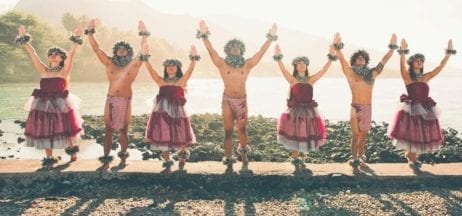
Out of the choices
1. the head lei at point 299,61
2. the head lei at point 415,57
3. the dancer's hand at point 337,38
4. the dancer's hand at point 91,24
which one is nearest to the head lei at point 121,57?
the dancer's hand at point 91,24

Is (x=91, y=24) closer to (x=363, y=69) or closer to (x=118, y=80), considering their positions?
(x=118, y=80)

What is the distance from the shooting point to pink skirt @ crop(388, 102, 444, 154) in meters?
8.13

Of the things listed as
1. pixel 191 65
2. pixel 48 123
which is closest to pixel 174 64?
pixel 191 65

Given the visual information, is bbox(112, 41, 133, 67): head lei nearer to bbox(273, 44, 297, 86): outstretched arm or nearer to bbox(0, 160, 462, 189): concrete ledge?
bbox(0, 160, 462, 189): concrete ledge

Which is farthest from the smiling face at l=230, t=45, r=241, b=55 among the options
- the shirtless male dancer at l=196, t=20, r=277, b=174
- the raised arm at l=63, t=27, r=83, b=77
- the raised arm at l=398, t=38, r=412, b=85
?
the raised arm at l=398, t=38, r=412, b=85

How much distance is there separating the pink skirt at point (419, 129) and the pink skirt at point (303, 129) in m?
1.54

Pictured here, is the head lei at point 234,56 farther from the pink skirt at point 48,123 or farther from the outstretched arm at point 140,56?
the pink skirt at point 48,123

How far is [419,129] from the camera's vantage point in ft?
26.7

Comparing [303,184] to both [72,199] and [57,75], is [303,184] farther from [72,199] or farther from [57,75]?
[57,75]

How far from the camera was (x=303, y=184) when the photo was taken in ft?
25.3

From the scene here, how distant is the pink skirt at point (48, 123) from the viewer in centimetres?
780

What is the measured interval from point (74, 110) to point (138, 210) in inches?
104

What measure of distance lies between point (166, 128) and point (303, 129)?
2462mm

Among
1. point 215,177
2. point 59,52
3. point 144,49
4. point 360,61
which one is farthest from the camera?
point 360,61
